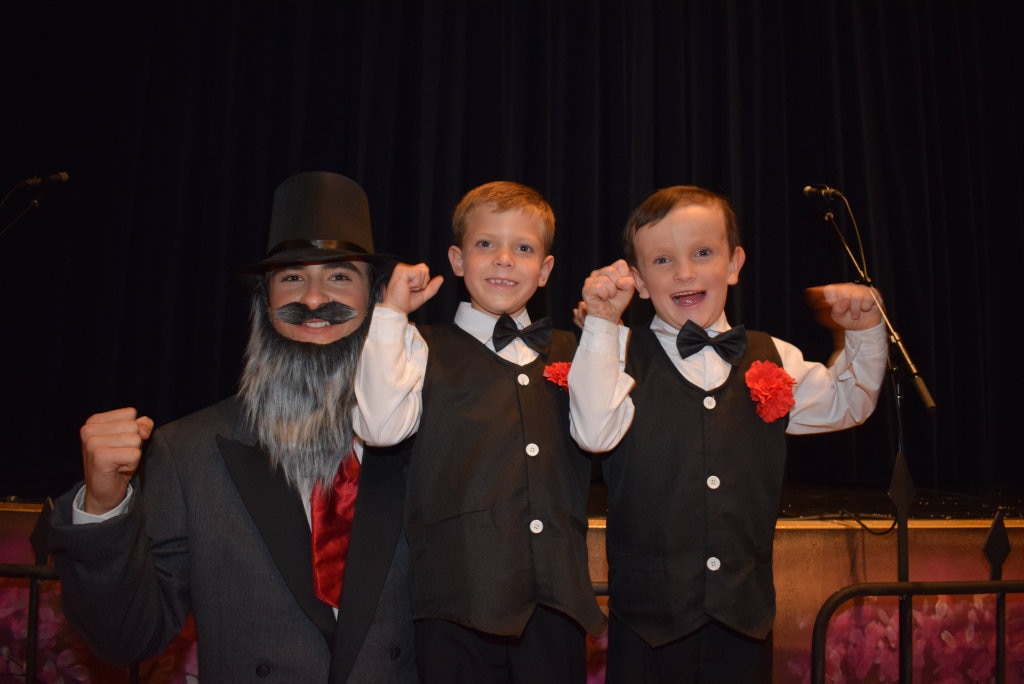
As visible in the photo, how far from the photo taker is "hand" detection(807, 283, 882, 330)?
1818 millimetres

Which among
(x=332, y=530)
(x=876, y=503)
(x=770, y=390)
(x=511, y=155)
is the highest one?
(x=511, y=155)

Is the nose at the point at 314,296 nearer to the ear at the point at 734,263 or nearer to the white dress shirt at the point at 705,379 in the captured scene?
the white dress shirt at the point at 705,379

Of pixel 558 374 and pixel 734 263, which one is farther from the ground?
pixel 734 263

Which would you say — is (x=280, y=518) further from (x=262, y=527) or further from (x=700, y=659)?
(x=700, y=659)

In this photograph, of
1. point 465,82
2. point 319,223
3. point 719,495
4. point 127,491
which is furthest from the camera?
point 465,82

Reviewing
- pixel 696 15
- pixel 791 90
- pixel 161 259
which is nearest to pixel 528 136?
pixel 696 15

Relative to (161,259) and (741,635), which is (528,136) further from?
(741,635)

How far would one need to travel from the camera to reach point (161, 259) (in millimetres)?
4816

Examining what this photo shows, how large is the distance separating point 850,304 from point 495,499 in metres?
1.03

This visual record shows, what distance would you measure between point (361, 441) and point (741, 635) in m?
1.01

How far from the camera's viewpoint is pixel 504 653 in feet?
5.22

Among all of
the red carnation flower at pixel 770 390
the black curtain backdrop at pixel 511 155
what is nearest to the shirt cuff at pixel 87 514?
the red carnation flower at pixel 770 390

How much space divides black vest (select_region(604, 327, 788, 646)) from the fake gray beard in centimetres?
69

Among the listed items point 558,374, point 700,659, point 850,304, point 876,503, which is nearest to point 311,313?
point 558,374
